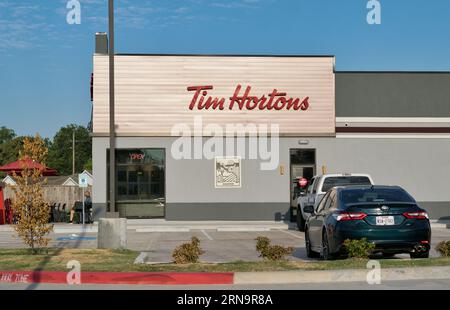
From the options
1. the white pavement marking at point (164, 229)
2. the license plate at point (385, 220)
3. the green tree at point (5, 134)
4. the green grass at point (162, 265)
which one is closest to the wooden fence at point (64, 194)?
the white pavement marking at point (164, 229)

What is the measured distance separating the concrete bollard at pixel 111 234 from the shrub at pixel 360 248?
6.56 metres

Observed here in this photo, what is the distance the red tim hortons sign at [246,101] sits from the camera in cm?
3419

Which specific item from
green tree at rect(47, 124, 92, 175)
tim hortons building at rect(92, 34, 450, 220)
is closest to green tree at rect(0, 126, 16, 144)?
green tree at rect(47, 124, 92, 175)

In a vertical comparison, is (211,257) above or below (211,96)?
below

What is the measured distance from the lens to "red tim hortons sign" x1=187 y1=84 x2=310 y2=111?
34188mm

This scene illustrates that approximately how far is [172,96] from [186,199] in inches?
181

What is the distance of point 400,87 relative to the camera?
35.7m

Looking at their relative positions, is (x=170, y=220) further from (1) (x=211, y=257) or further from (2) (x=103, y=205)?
(1) (x=211, y=257)

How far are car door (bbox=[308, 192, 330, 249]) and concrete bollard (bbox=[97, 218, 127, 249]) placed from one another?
Result: 4570 millimetres

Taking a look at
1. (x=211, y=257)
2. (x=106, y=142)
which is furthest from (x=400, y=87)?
(x=211, y=257)

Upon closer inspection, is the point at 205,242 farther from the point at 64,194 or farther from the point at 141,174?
the point at 64,194

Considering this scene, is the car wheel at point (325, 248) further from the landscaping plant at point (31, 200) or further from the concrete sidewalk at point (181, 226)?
the concrete sidewalk at point (181, 226)

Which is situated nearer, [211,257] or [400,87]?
[211,257]

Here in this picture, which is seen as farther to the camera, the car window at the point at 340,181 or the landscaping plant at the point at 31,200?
the car window at the point at 340,181
